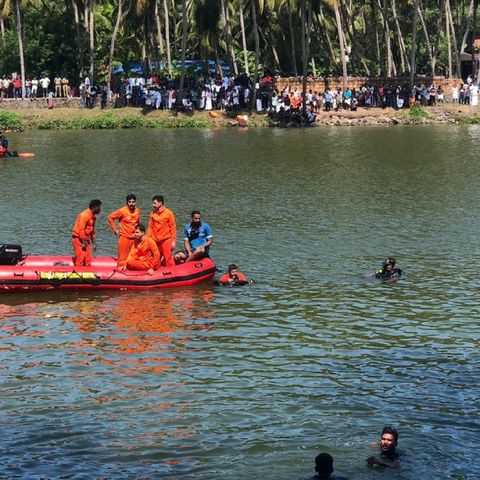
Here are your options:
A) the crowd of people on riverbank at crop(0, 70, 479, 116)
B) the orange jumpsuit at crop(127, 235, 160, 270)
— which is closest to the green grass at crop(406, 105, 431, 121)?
the crowd of people on riverbank at crop(0, 70, 479, 116)

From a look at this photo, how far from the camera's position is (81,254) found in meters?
22.4

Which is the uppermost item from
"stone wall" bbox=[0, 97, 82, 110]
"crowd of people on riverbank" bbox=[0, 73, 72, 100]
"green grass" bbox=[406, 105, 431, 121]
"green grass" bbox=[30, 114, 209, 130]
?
"crowd of people on riverbank" bbox=[0, 73, 72, 100]

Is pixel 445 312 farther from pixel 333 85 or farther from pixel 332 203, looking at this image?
pixel 333 85

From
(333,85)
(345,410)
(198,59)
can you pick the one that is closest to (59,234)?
(345,410)

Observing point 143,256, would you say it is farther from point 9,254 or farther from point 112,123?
point 112,123

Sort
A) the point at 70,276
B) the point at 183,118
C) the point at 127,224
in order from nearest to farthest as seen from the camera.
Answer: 1. the point at 70,276
2. the point at 127,224
3. the point at 183,118

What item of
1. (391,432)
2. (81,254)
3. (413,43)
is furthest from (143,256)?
(413,43)

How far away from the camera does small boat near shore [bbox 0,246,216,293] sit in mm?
22141

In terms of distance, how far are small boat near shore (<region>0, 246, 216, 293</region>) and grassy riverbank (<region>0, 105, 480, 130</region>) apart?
112 feet

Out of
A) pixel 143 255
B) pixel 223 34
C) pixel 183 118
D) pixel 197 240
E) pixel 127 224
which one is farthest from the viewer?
pixel 223 34

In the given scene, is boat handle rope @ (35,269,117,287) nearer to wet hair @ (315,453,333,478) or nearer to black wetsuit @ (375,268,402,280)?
black wetsuit @ (375,268,402,280)

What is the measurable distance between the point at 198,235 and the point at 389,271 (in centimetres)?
396

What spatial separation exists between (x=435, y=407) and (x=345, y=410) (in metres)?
1.27

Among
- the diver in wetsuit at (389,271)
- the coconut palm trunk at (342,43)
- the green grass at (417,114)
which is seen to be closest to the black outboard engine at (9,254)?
the diver in wetsuit at (389,271)
